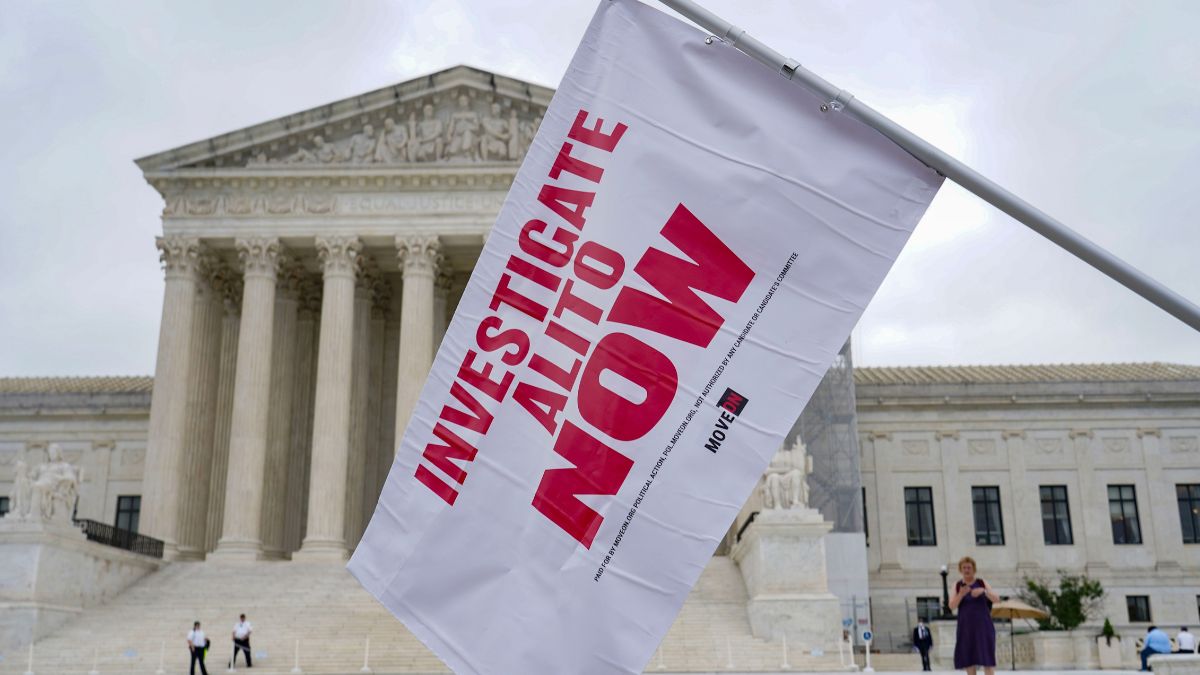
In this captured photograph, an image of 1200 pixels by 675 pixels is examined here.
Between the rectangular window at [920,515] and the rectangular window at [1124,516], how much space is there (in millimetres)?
7894

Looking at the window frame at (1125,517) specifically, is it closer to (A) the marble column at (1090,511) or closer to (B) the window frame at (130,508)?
(A) the marble column at (1090,511)

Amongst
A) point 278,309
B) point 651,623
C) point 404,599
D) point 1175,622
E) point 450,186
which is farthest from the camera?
point 1175,622

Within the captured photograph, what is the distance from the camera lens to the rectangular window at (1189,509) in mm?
49172

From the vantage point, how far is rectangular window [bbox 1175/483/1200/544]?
4917 centimetres

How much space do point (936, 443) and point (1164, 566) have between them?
1090 centimetres

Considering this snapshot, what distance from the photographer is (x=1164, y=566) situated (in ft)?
159

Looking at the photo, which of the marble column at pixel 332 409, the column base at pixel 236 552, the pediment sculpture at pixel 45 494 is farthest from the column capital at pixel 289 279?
the pediment sculpture at pixel 45 494

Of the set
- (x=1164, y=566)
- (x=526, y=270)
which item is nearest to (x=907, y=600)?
(x=1164, y=566)

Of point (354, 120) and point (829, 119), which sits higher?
point (354, 120)

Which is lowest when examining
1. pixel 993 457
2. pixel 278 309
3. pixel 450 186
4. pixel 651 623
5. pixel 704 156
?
pixel 651 623

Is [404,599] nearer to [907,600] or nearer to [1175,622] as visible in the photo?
[907,600]

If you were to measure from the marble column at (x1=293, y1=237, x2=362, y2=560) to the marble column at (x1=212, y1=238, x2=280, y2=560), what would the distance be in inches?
73.4

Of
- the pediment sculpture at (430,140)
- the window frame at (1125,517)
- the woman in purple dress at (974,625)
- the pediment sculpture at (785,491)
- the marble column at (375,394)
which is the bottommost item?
the woman in purple dress at (974,625)

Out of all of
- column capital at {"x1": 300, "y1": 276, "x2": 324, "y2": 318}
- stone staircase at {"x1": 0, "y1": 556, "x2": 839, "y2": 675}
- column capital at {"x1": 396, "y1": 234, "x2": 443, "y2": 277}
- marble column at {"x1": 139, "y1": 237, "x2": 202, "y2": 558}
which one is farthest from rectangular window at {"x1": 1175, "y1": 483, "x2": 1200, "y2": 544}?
marble column at {"x1": 139, "y1": 237, "x2": 202, "y2": 558}
